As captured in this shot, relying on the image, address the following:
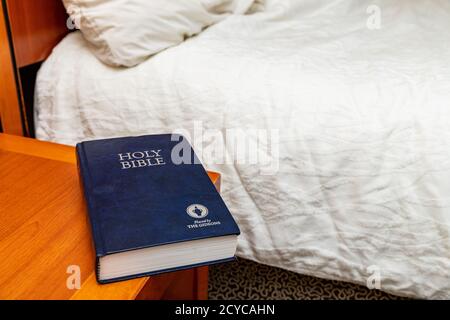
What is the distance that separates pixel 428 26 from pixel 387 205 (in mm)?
653

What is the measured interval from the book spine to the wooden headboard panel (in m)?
0.37

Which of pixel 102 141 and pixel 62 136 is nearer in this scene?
pixel 102 141

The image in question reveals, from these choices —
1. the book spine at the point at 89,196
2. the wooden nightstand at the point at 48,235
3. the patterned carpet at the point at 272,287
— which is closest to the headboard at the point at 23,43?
the wooden nightstand at the point at 48,235

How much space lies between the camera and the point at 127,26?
83 centimetres

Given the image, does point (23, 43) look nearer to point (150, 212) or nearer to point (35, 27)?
point (35, 27)

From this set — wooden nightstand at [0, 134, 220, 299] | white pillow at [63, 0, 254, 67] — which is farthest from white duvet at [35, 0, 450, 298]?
wooden nightstand at [0, 134, 220, 299]

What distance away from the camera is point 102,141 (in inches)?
23.9

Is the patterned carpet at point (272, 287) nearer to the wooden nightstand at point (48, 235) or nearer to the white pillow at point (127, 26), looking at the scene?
the wooden nightstand at point (48, 235)

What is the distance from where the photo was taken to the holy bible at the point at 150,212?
0.44 metres

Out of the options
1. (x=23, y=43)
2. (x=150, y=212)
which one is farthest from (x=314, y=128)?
(x=23, y=43)

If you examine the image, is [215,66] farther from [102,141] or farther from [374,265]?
[374,265]

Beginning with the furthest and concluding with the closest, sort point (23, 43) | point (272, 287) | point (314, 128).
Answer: point (272, 287), point (23, 43), point (314, 128)

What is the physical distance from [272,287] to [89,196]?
2.03 feet

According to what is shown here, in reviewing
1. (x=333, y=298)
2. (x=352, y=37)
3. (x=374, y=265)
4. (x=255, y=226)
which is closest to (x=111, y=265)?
(x=255, y=226)
